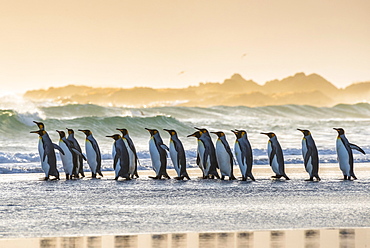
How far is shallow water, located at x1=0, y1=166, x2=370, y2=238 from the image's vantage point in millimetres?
7891

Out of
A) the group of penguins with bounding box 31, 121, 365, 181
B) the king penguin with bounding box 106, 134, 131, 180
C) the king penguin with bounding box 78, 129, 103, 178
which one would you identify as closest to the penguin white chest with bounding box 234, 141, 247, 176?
the group of penguins with bounding box 31, 121, 365, 181

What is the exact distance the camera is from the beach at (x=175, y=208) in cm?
761

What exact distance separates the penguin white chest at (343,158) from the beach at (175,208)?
0.32 m

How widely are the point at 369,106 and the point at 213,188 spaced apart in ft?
204

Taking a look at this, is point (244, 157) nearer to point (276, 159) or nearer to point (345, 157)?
point (276, 159)

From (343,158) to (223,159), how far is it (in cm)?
244

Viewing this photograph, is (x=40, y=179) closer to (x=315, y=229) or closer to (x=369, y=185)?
(x=369, y=185)

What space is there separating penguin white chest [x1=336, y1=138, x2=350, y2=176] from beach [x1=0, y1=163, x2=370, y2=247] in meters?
0.32

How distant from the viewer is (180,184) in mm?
12891

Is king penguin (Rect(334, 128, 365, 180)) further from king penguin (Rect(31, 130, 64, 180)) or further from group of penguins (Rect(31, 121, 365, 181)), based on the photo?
king penguin (Rect(31, 130, 64, 180))

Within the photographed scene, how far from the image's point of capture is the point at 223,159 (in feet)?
47.0

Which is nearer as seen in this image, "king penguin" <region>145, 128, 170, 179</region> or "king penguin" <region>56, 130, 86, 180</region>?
"king penguin" <region>145, 128, 170, 179</region>

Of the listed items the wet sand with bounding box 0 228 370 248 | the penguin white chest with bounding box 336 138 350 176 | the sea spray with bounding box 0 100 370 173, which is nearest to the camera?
the wet sand with bounding box 0 228 370 248

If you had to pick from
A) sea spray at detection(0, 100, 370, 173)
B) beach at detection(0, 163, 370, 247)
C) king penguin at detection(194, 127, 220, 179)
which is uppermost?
sea spray at detection(0, 100, 370, 173)
